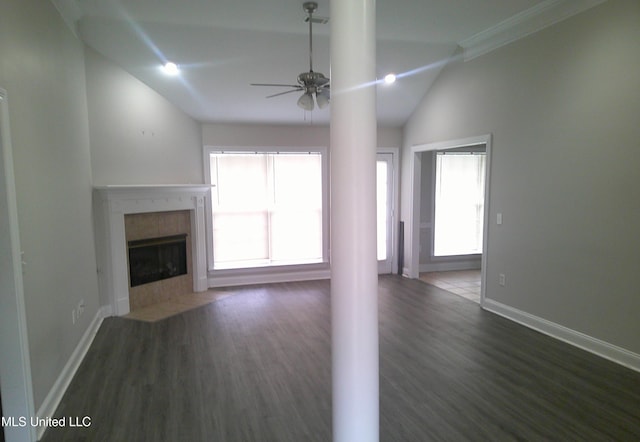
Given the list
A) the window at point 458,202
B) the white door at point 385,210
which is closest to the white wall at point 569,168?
the white door at point 385,210

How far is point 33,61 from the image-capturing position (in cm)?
263

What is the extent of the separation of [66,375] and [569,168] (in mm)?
4751

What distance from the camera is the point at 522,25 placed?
3.99 m

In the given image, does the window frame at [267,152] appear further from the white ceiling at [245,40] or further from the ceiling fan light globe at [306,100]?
the ceiling fan light globe at [306,100]

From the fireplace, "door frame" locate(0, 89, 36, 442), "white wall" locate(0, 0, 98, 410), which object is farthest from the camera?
the fireplace

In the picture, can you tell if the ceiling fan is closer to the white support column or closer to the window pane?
the white support column

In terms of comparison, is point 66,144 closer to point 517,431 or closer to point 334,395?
point 334,395

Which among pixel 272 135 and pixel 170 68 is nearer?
pixel 170 68

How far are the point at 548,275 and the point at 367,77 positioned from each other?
337 cm

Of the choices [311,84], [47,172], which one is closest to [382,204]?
[311,84]

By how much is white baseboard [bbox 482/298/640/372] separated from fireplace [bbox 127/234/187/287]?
4211 mm

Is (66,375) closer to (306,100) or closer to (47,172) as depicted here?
(47,172)

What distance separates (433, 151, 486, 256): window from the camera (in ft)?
22.8

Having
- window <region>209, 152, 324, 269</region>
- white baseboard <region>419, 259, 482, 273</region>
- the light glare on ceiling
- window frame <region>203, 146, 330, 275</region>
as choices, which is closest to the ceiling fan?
the light glare on ceiling
